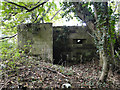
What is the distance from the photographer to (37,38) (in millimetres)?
3645

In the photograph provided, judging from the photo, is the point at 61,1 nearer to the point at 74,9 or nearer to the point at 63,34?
the point at 74,9

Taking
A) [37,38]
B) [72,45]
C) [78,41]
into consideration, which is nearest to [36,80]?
[37,38]

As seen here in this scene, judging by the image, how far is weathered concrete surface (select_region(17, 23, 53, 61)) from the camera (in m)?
3.60

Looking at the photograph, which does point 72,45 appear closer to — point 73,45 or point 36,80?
point 73,45

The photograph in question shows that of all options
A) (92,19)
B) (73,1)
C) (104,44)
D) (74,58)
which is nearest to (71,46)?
(74,58)

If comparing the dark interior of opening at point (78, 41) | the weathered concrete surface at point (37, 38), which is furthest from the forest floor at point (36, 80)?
the dark interior of opening at point (78, 41)

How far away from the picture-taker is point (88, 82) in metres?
2.35

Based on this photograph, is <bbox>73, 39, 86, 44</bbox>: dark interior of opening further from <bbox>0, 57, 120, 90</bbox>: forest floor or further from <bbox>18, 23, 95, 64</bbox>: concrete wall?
<bbox>0, 57, 120, 90</bbox>: forest floor

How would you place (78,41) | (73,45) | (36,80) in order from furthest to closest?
1. (78,41)
2. (73,45)
3. (36,80)

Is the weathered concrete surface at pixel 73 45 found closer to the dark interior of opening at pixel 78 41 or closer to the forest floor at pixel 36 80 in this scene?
the dark interior of opening at pixel 78 41

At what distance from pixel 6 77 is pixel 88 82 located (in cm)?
175

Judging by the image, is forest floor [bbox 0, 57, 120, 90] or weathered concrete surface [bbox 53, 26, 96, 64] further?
weathered concrete surface [bbox 53, 26, 96, 64]

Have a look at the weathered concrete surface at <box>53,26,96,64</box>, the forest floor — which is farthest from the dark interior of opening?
the forest floor

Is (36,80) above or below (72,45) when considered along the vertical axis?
below
